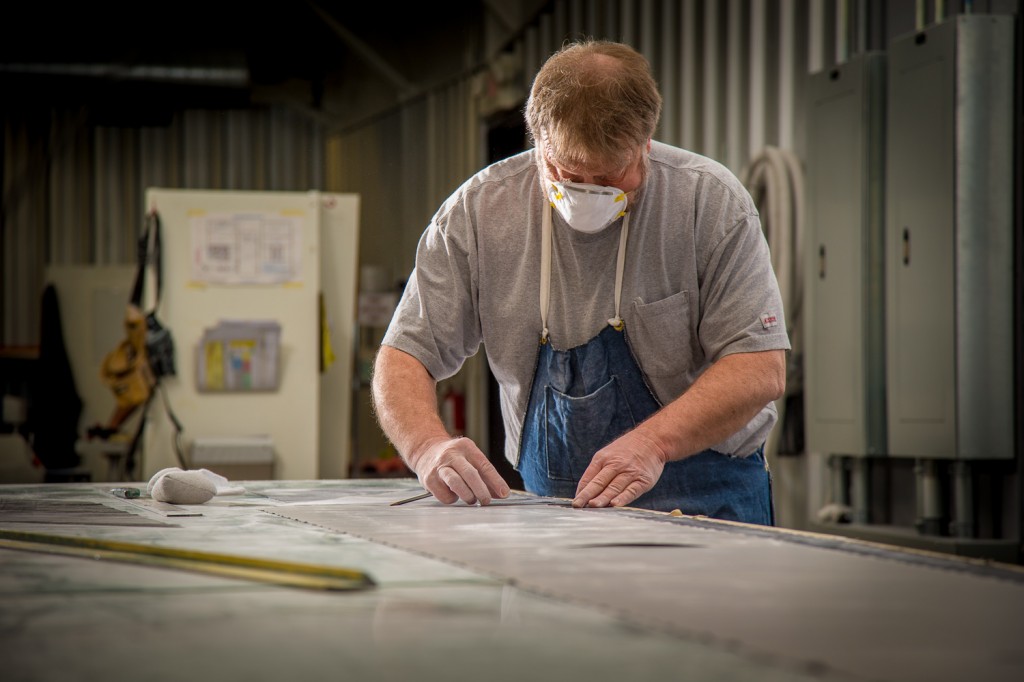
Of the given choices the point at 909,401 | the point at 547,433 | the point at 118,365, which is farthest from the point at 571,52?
the point at 118,365

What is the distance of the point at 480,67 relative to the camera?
7.29 metres

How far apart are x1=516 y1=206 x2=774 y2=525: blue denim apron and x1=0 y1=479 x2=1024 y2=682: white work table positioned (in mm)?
676

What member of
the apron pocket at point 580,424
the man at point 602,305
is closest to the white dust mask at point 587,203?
the man at point 602,305

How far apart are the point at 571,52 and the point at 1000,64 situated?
→ 1.70 metres

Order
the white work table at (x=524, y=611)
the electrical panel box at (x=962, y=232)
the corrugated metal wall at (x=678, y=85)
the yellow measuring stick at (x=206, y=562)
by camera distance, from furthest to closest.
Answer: the corrugated metal wall at (x=678, y=85) → the electrical panel box at (x=962, y=232) → the yellow measuring stick at (x=206, y=562) → the white work table at (x=524, y=611)

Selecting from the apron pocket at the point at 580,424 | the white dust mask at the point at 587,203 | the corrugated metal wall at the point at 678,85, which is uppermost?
the corrugated metal wall at the point at 678,85

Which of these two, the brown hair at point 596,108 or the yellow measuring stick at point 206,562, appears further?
the brown hair at point 596,108

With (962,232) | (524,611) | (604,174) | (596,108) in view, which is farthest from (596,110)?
(962,232)

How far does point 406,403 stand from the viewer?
1820 millimetres

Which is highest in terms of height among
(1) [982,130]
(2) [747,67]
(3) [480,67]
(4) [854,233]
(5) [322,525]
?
(3) [480,67]

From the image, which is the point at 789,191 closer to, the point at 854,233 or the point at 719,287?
the point at 854,233

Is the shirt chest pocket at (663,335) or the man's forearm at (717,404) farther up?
the shirt chest pocket at (663,335)

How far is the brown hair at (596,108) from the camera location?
1.66m

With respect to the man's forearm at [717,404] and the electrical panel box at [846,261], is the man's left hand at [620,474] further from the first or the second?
the electrical panel box at [846,261]
